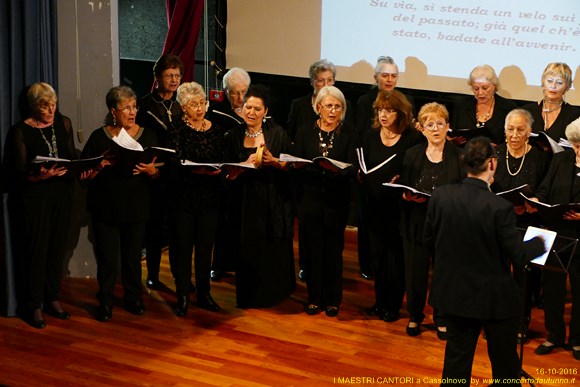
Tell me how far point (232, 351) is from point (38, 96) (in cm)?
203

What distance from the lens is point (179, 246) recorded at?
5578 mm

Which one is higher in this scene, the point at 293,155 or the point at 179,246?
the point at 293,155

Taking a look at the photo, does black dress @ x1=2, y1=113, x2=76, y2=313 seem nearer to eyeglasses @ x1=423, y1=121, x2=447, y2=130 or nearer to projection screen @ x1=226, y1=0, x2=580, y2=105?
eyeglasses @ x1=423, y1=121, x2=447, y2=130

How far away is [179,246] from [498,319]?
97.8 inches

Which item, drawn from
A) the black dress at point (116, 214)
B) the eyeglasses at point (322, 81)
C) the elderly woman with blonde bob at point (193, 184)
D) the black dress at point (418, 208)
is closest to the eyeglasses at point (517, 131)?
the black dress at point (418, 208)

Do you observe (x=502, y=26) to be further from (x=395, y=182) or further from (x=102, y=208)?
(x=102, y=208)

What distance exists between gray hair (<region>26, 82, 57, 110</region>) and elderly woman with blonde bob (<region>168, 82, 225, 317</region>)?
2.68 feet

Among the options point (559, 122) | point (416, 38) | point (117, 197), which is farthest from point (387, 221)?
point (416, 38)

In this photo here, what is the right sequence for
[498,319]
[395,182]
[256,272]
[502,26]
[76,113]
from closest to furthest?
[498,319], [395,182], [256,272], [76,113], [502,26]

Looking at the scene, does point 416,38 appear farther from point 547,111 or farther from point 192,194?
point 192,194

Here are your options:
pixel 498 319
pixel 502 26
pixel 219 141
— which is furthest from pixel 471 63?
pixel 498 319

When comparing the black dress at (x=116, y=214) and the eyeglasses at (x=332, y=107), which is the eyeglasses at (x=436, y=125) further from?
the black dress at (x=116, y=214)

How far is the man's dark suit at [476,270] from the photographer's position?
372 cm

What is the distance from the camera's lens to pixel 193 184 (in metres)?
5.47
